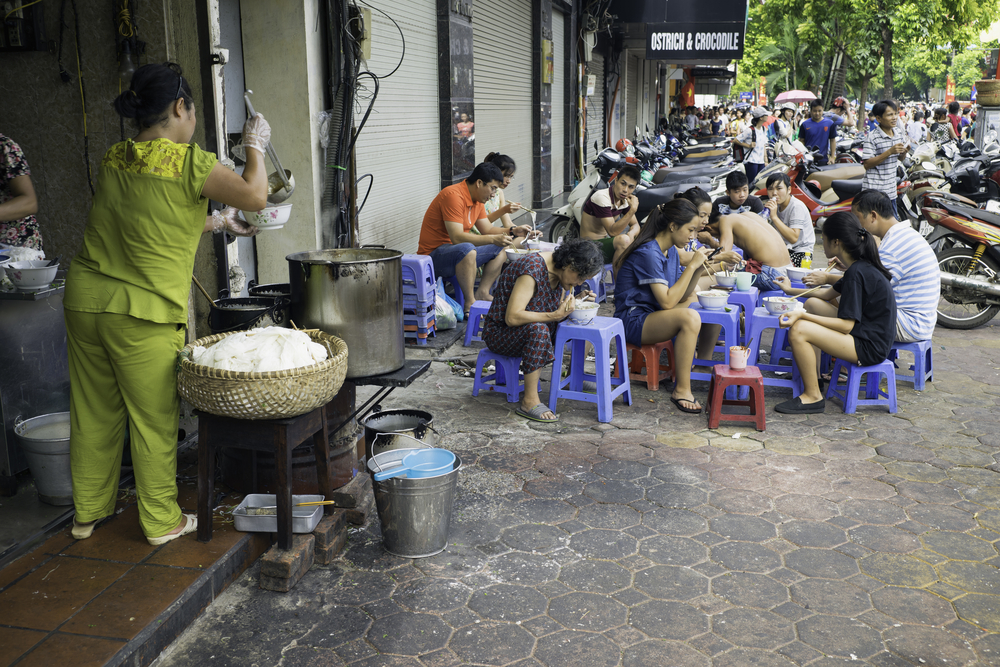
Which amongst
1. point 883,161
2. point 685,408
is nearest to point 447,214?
point 685,408

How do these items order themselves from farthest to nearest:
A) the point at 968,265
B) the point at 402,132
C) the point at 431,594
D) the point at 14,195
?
the point at 402,132 < the point at 968,265 < the point at 14,195 < the point at 431,594

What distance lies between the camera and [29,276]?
369 centimetres

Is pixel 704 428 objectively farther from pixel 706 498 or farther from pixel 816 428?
pixel 706 498

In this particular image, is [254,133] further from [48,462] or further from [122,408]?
[48,462]

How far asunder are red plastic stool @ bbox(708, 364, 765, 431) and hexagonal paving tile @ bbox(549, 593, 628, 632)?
2172mm

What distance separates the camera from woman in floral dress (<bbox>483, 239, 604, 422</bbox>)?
16.4 ft

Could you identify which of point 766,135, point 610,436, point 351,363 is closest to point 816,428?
point 610,436

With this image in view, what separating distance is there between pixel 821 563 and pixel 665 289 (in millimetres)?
2412

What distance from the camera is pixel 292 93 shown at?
19.3 ft

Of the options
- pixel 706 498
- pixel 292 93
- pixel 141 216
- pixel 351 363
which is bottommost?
pixel 706 498

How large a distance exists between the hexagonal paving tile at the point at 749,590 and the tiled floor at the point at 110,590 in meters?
1.94

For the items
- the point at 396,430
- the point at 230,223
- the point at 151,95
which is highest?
the point at 151,95

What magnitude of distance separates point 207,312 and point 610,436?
2.54m

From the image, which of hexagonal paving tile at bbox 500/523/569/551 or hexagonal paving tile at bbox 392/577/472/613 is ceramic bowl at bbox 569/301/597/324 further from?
hexagonal paving tile at bbox 392/577/472/613
